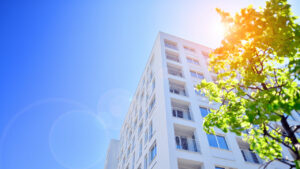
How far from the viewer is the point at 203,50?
2844 centimetres

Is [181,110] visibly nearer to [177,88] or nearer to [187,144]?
[177,88]

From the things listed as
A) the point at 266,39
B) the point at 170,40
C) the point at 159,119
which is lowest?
the point at 266,39

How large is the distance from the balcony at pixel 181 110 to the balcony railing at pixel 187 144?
2667mm

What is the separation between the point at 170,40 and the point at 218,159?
18452 millimetres

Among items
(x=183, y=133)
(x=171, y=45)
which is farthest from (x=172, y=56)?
(x=183, y=133)

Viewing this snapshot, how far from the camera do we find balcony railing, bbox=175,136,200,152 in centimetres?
1457

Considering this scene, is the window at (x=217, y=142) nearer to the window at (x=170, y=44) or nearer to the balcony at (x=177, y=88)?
the balcony at (x=177, y=88)

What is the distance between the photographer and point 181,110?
Answer: 18.3m

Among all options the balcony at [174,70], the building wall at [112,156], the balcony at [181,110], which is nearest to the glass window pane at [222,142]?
the balcony at [181,110]

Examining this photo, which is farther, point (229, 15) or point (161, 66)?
point (161, 66)

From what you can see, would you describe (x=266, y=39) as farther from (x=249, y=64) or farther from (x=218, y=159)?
(x=218, y=159)

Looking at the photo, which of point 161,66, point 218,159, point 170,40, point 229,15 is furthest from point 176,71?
point 229,15

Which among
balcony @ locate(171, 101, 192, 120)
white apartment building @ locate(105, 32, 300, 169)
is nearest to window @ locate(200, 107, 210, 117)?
white apartment building @ locate(105, 32, 300, 169)

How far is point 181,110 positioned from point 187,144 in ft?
13.4
